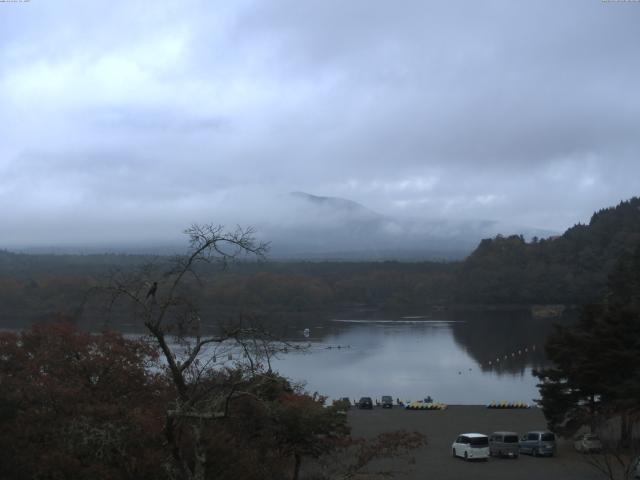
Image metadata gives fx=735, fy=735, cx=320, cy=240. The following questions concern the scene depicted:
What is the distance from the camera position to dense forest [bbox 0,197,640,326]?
35594 millimetres

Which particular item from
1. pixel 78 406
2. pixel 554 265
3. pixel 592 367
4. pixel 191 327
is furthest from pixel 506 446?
pixel 554 265

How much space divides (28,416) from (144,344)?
124cm

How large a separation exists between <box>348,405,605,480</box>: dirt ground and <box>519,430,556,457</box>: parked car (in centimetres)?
9

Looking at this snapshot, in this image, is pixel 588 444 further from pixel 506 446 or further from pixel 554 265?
pixel 554 265

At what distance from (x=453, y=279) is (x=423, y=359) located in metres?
21.9

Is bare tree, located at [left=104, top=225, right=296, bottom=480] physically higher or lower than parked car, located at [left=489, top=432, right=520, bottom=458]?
higher

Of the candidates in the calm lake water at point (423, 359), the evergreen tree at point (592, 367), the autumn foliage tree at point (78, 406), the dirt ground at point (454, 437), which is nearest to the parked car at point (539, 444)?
the dirt ground at point (454, 437)

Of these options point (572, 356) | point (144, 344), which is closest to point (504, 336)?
point (572, 356)

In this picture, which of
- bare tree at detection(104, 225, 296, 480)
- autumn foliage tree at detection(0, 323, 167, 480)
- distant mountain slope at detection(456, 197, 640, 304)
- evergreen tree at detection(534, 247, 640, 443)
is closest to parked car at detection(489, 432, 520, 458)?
evergreen tree at detection(534, 247, 640, 443)

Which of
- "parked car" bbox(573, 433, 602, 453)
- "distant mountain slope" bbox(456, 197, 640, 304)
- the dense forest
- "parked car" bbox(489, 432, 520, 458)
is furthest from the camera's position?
"distant mountain slope" bbox(456, 197, 640, 304)

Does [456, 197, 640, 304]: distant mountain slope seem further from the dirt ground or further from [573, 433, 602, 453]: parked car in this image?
[573, 433, 602, 453]: parked car

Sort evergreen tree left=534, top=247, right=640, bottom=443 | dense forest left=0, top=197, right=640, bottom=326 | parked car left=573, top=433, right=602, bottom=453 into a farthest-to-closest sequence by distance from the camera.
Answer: dense forest left=0, top=197, right=640, bottom=326 → evergreen tree left=534, top=247, right=640, bottom=443 → parked car left=573, top=433, right=602, bottom=453

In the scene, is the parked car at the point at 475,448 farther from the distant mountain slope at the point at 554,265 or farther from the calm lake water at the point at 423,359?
the distant mountain slope at the point at 554,265

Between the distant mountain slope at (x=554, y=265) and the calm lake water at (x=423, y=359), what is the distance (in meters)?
6.27
